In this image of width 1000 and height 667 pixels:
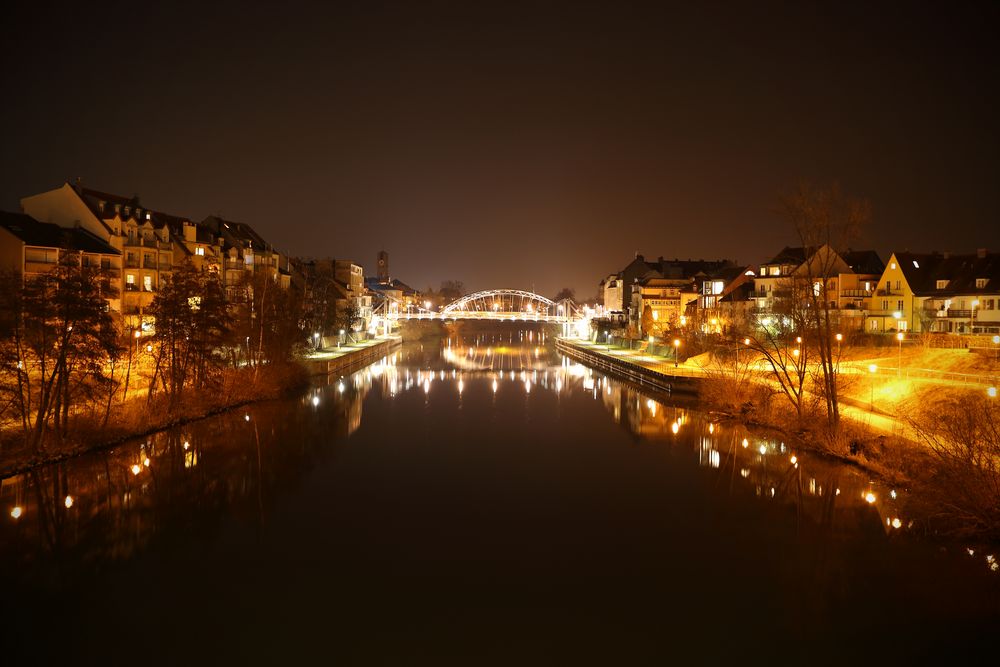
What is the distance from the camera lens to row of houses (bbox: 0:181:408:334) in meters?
25.4

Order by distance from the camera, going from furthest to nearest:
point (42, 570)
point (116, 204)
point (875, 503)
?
1. point (116, 204)
2. point (875, 503)
3. point (42, 570)

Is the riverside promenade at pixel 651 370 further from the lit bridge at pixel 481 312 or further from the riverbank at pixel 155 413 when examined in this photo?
the lit bridge at pixel 481 312

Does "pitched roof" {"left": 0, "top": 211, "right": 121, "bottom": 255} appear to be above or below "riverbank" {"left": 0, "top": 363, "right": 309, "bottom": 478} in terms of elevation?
above

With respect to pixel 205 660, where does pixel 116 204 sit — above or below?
above

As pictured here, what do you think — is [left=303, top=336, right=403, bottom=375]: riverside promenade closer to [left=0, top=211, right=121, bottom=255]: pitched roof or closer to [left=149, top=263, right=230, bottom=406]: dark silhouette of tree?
[left=149, top=263, right=230, bottom=406]: dark silhouette of tree

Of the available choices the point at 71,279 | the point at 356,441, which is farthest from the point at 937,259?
the point at 71,279

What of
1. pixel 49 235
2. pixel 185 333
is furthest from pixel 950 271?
pixel 49 235

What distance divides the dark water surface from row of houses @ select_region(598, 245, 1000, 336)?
7389 millimetres

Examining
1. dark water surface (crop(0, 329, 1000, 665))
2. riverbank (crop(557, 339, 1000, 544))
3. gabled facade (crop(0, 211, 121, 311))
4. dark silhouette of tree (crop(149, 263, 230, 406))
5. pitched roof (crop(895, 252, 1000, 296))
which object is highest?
gabled facade (crop(0, 211, 121, 311))

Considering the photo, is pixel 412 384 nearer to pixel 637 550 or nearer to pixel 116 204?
pixel 116 204

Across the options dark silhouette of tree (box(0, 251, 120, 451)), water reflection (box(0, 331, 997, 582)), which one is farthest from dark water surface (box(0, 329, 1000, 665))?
dark silhouette of tree (box(0, 251, 120, 451))

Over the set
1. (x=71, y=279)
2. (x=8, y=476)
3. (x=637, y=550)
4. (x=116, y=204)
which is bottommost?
(x=637, y=550)

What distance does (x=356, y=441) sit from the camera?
19.0 meters

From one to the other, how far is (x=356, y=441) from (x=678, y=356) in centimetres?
2068
